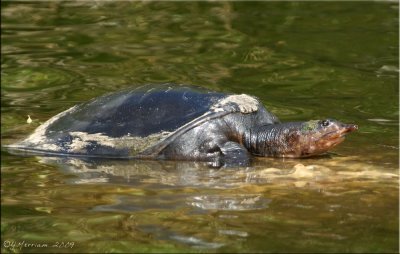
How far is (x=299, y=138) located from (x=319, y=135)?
137 mm

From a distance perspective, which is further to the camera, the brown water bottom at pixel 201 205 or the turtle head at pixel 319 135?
the turtle head at pixel 319 135

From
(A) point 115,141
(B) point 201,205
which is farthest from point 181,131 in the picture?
(B) point 201,205

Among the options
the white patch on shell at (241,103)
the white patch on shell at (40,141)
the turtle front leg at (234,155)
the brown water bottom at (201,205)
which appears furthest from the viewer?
the white patch on shell at (40,141)

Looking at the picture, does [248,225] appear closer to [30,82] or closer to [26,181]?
[26,181]

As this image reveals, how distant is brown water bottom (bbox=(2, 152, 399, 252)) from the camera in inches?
172

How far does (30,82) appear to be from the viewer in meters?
9.24

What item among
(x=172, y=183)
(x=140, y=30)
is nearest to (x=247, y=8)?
(x=140, y=30)

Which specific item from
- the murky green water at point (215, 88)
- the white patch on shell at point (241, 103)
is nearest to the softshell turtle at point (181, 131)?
the white patch on shell at point (241, 103)

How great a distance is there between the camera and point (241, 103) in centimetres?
629

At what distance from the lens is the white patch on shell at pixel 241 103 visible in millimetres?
6188

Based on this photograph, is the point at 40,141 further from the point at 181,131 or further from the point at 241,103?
the point at 241,103

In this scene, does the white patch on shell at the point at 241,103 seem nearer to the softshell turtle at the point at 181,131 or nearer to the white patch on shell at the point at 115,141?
the softshell turtle at the point at 181,131

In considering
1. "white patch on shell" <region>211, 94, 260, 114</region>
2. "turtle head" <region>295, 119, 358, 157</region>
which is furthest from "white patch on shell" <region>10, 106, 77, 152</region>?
"turtle head" <region>295, 119, 358, 157</region>

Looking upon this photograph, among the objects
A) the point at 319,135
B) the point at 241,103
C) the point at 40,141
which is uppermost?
the point at 241,103
